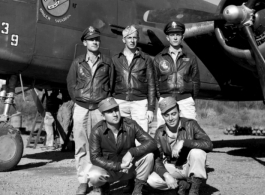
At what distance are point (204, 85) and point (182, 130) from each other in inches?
175

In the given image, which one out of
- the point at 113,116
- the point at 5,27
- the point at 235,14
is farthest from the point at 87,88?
the point at 235,14

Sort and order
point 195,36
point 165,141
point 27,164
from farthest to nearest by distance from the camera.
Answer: point 195,36, point 27,164, point 165,141

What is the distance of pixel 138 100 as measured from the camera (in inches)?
236

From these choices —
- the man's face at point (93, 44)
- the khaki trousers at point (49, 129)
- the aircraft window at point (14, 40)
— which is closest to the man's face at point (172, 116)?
the man's face at point (93, 44)

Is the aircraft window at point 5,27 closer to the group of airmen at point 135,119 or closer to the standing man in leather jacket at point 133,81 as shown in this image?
the group of airmen at point 135,119

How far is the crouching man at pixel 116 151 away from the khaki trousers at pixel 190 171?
0.37ft

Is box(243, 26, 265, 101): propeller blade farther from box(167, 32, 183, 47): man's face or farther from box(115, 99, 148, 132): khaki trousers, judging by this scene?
box(115, 99, 148, 132): khaki trousers

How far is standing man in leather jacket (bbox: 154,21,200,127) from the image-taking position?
619 cm

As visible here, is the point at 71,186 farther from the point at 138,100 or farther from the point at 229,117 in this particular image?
the point at 229,117

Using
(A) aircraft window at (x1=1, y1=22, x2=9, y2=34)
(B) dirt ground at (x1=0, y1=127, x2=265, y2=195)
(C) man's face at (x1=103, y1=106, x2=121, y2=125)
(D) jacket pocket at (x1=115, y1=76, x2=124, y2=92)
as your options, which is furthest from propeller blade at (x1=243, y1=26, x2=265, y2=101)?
(A) aircraft window at (x1=1, y1=22, x2=9, y2=34)

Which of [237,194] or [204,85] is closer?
[237,194]

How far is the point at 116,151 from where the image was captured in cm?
509

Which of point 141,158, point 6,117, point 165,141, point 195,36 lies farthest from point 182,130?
point 195,36

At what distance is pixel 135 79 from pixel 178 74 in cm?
69
